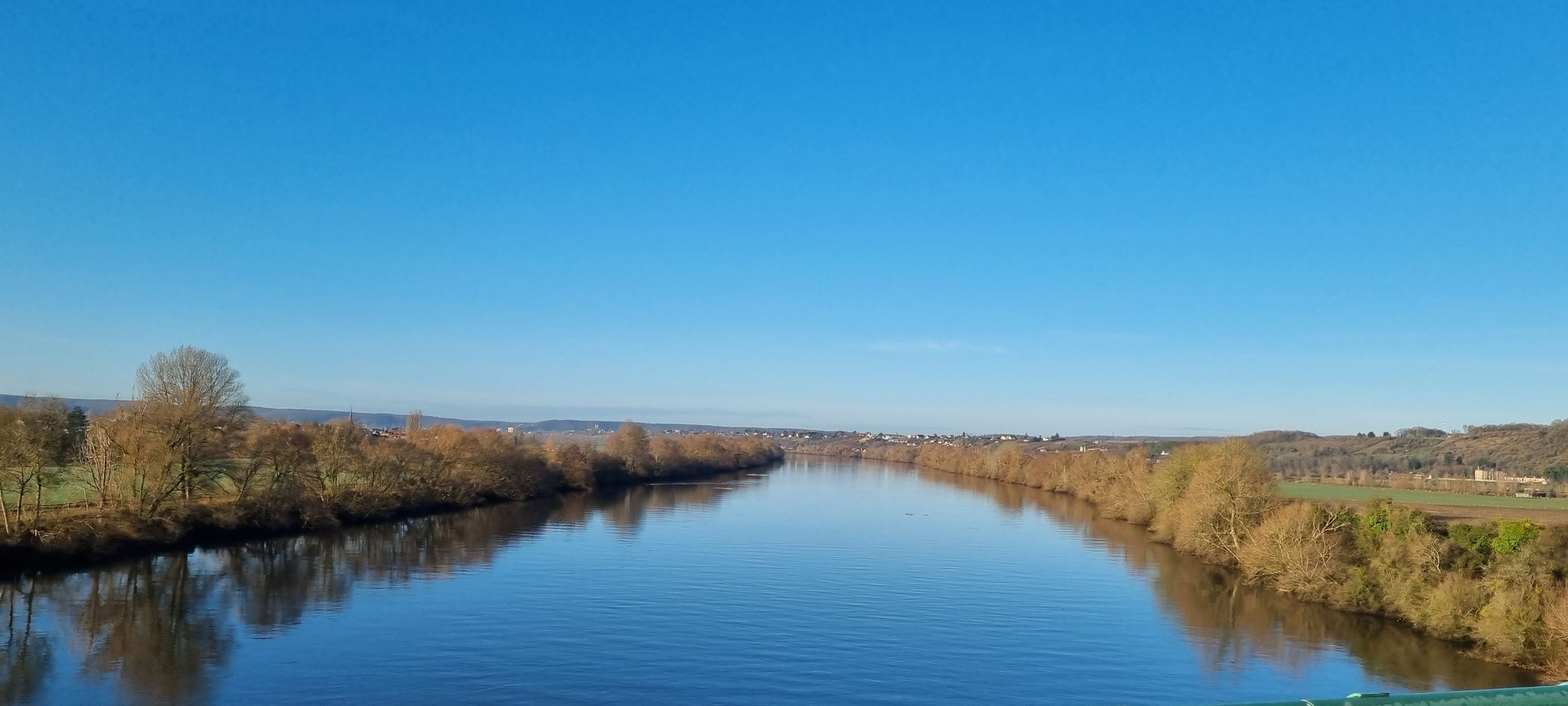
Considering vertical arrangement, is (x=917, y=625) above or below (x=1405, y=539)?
below

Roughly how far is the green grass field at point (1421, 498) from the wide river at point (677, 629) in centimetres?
1551

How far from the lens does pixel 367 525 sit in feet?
183

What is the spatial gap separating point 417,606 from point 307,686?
9.98 meters

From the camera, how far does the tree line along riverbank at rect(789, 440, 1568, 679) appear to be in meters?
27.7

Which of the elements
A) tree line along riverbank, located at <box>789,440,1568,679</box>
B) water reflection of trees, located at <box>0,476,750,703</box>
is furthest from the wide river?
tree line along riverbank, located at <box>789,440,1568,679</box>

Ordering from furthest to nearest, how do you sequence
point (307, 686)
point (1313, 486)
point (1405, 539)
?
point (1313, 486) < point (1405, 539) < point (307, 686)

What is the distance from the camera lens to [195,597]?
32.3 metres

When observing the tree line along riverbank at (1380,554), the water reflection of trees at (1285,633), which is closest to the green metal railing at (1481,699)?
the water reflection of trees at (1285,633)

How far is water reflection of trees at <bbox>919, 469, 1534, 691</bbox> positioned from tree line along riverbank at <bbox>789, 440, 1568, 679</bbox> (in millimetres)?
798

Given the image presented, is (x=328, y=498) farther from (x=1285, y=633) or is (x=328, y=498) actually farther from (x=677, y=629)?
(x=1285, y=633)

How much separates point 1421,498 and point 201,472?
68783 mm

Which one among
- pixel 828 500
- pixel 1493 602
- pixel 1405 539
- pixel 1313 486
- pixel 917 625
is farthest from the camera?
pixel 828 500

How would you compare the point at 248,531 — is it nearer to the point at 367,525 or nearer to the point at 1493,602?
the point at 367,525

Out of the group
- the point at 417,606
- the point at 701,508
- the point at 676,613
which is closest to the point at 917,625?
the point at 676,613
